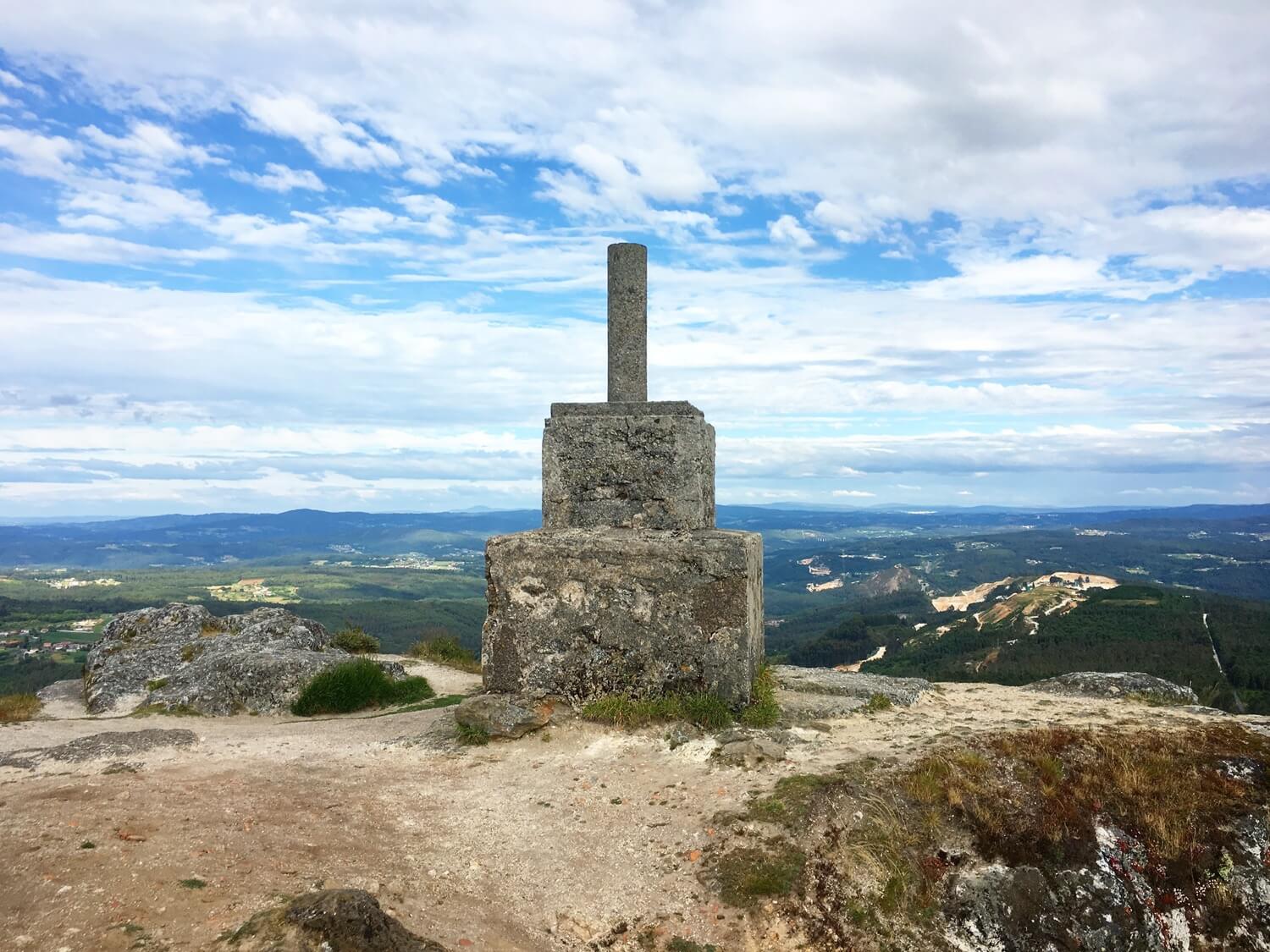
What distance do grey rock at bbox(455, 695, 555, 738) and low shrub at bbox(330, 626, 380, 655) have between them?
29.1 feet

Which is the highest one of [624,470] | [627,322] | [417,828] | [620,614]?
[627,322]

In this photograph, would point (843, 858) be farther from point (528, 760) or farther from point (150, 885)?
point (150, 885)

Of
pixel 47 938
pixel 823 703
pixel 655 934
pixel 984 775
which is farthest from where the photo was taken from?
pixel 823 703

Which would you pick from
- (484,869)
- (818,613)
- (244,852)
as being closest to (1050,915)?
(484,869)

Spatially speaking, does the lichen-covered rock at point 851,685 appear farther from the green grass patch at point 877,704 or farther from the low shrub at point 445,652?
the low shrub at point 445,652

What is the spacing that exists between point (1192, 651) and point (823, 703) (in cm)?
4598

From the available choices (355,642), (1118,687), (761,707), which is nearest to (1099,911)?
(761,707)

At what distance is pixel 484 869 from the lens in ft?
18.9

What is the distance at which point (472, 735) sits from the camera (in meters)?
8.52

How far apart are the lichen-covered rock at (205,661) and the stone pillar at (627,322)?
6559mm

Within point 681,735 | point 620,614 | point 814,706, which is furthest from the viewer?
point 814,706

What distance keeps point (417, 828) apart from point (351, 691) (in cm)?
584

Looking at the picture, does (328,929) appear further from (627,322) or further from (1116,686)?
(1116,686)

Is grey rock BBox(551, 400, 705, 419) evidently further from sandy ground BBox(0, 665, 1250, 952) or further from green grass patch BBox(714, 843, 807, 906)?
green grass patch BBox(714, 843, 807, 906)
